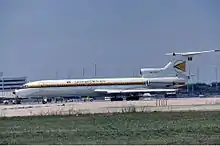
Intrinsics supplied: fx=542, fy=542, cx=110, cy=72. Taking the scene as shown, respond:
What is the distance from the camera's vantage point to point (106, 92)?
89938mm

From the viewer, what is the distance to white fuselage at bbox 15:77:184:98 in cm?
8975

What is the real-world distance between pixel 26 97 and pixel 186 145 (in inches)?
3092

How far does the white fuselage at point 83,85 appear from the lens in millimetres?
89750

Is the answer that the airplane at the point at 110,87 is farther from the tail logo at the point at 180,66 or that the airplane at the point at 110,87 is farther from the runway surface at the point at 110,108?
the runway surface at the point at 110,108

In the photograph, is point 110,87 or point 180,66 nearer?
point 110,87

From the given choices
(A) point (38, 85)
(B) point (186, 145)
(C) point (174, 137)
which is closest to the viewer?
(B) point (186, 145)

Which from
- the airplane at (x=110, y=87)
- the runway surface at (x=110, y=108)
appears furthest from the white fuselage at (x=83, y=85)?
the runway surface at (x=110, y=108)

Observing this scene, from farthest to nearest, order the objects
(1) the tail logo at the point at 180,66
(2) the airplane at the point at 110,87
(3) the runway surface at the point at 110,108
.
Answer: (1) the tail logo at the point at 180,66 < (2) the airplane at the point at 110,87 < (3) the runway surface at the point at 110,108

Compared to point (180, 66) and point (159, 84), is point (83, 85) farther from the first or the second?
point (180, 66)

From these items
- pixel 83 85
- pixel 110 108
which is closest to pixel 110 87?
pixel 83 85

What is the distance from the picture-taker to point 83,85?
90312mm

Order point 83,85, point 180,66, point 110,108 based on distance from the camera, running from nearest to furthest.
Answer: point 110,108 < point 83,85 < point 180,66

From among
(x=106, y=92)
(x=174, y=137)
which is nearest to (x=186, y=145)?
(x=174, y=137)

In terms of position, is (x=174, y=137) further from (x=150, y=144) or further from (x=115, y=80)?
(x=115, y=80)
